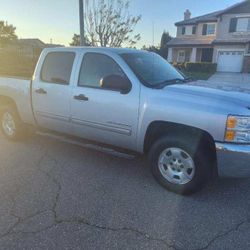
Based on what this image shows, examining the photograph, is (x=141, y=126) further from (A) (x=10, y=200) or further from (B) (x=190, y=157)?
(A) (x=10, y=200)

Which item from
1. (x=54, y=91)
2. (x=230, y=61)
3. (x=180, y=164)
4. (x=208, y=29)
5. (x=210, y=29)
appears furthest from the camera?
(x=208, y=29)

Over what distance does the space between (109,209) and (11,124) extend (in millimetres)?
3335

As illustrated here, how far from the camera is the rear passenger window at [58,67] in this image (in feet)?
15.1

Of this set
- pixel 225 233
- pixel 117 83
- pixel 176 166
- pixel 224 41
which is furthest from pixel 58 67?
pixel 224 41

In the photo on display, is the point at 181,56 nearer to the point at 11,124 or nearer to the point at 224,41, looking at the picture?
the point at 224,41

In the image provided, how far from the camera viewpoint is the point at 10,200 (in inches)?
137

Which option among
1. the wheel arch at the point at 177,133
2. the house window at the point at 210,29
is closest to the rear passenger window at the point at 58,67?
the wheel arch at the point at 177,133

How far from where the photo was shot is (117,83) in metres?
3.82

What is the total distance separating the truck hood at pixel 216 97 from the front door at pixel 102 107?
62 cm

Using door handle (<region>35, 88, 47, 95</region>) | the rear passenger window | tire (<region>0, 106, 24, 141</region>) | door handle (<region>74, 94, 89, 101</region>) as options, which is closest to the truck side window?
door handle (<region>74, 94, 89, 101</region>)

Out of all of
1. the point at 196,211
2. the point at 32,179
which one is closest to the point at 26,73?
the point at 32,179

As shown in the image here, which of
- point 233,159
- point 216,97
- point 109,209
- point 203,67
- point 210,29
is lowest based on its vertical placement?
point 109,209

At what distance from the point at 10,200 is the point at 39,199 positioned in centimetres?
35

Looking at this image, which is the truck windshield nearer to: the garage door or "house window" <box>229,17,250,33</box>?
the garage door
